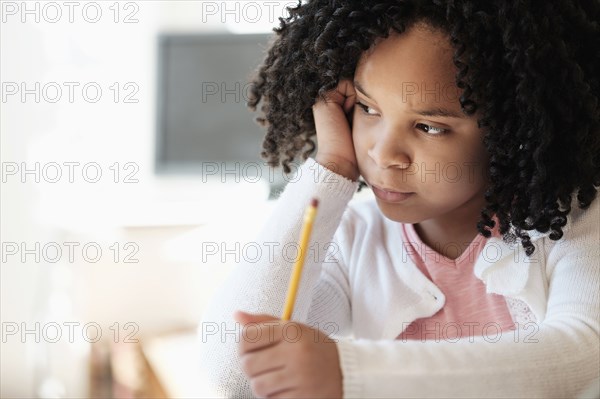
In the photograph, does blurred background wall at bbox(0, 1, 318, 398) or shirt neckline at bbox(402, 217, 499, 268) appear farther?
blurred background wall at bbox(0, 1, 318, 398)

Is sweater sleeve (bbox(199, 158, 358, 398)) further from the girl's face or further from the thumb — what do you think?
the thumb

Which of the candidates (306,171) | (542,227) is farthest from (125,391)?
(542,227)

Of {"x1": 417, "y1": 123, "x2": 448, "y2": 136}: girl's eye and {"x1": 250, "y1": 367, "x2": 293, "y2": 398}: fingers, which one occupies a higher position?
{"x1": 417, "y1": 123, "x2": 448, "y2": 136}: girl's eye

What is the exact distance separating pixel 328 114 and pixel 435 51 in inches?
6.3

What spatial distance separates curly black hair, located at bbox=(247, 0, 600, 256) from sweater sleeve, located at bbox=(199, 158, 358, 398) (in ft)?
0.38

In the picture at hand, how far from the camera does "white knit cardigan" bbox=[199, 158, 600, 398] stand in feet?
2.03

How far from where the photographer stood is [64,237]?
2.00 meters

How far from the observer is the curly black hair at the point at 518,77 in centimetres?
74

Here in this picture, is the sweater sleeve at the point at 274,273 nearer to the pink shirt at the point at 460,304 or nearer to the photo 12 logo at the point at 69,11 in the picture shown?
the pink shirt at the point at 460,304

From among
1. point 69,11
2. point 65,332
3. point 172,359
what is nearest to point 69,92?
point 69,11

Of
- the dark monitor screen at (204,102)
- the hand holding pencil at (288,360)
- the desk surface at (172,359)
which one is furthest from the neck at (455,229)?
the dark monitor screen at (204,102)

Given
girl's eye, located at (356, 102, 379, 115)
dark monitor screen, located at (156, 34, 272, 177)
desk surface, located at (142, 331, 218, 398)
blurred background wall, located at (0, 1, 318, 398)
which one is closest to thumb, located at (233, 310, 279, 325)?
girl's eye, located at (356, 102, 379, 115)

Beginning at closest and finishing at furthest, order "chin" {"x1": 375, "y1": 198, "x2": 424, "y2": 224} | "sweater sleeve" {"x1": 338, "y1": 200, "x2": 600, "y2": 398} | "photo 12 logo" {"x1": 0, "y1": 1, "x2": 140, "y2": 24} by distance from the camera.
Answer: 1. "sweater sleeve" {"x1": 338, "y1": 200, "x2": 600, "y2": 398}
2. "chin" {"x1": 375, "y1": 198, "x2": 424, "y2": 224}
3. "photo 12 logo" {"x1": 0, "y1": 1, "x2": 140, "y2": 24}

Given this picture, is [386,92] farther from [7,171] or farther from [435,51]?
[7,171]
